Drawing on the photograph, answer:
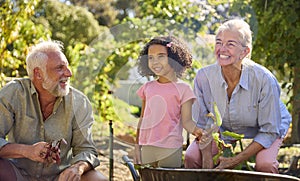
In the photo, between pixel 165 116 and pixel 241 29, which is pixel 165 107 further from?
pixel 241 29

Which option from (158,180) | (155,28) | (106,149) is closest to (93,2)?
(106,149)

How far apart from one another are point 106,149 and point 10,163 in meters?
3.59

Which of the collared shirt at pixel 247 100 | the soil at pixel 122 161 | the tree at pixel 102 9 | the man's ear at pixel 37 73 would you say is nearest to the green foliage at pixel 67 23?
the tree at pixel 102 9

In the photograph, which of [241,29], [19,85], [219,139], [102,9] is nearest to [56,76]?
[19,85]

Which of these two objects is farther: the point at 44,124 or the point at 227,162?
the point at 44,124

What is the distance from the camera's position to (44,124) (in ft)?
11.5

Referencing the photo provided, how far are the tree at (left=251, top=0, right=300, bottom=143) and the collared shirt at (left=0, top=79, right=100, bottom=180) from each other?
280 centimetres

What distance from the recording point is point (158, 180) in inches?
112

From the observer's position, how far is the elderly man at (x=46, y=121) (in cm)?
340

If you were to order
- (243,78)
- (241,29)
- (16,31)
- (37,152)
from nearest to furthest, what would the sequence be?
(37,152) < (241,29) < (243,78) < (16,31)

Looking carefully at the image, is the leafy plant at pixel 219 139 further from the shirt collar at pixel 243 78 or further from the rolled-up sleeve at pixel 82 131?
the rolled-up sleeve at pixel 82 131

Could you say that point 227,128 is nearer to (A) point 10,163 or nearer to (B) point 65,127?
(B) point 65,127

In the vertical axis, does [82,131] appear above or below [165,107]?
below

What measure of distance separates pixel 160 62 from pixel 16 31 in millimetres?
2225
